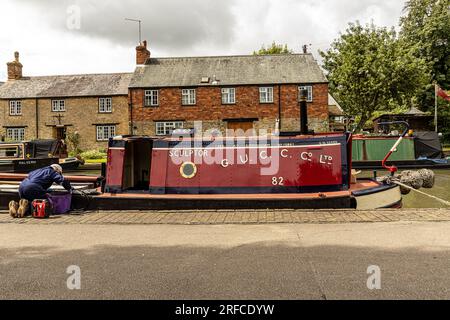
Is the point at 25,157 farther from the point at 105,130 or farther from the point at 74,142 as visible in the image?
the point at 105,130

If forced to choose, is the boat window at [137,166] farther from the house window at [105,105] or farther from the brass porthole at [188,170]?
the house window at [105,105]

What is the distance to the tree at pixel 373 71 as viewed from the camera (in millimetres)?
30219

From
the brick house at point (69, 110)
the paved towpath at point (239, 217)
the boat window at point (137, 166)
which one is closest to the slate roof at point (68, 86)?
the brick house at point (69, 110)

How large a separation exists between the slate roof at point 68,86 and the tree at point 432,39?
2850 centimetres

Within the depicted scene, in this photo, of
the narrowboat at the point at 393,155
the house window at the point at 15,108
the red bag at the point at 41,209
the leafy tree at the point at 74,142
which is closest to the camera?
the red bag at the point at 41,209

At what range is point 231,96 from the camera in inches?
1276

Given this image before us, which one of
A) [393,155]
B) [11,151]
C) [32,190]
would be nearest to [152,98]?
[11,151]

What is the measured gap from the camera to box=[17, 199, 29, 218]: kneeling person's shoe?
29.1 feet

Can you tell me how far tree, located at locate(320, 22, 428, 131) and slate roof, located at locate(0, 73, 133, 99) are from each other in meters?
18.6

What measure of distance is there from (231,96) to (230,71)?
250 centimetres
